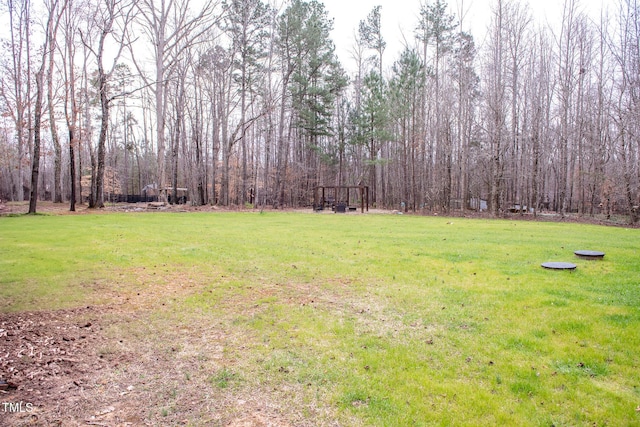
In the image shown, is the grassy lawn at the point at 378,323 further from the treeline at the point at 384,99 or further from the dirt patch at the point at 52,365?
the treeline at the point at 384,99

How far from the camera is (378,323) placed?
3822mm

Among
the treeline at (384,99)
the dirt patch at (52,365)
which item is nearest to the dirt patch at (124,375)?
the dirt patch at (52,365)

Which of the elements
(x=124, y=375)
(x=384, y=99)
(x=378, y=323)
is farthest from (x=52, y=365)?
(x=384, y=99)

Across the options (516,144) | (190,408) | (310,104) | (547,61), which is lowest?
(190,408)

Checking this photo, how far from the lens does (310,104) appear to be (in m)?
27.5

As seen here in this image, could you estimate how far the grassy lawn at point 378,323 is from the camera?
2432mm

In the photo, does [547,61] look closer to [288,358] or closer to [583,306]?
[583,306]

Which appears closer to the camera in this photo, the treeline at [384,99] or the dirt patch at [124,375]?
the dirt patch at [124,375]

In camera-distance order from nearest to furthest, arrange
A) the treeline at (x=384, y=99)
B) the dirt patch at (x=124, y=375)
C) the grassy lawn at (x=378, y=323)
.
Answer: the dirt patch at (x=124, y=375) → the grassy lawn at (x=378, y=323) → the treeline at (x=384, y=99)

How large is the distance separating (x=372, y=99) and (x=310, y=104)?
16.0ft

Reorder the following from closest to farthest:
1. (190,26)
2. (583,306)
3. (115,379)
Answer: (115,379) → (583,306) → (190,26)

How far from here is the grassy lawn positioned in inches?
95.7

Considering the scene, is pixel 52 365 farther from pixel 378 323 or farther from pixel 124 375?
pixel 378 323

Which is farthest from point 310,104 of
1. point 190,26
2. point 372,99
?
point 190,26
